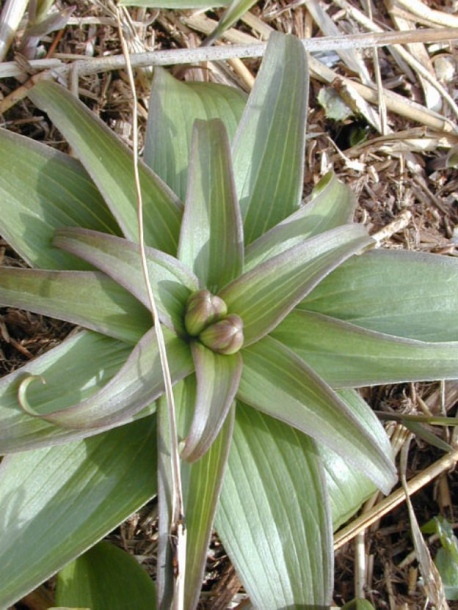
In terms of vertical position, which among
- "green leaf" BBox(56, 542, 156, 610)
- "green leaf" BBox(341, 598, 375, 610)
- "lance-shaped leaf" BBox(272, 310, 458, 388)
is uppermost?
"lance-shaped leaf" BBox(272, 310, 458, 388)

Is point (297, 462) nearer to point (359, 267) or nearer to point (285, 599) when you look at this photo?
point (285, 599)

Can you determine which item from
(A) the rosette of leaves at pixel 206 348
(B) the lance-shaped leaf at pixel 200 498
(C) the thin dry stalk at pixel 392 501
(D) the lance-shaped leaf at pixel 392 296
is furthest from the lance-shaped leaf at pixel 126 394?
(C) the thin dry stalk at pixel 392 501

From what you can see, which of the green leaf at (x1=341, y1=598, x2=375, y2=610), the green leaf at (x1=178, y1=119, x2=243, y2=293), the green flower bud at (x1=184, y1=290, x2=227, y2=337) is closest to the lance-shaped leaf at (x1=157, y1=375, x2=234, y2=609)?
the green flower bud at (x1=184, y1=290, x2=227, y2=337)

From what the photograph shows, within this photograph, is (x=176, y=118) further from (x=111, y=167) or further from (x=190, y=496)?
(x=190, y=496)

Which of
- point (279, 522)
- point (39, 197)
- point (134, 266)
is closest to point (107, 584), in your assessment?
point (279, 522)

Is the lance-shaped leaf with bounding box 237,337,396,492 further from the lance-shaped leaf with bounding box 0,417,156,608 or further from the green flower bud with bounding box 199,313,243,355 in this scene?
the lance-shaped leaf with bounding box 0,417,156,608

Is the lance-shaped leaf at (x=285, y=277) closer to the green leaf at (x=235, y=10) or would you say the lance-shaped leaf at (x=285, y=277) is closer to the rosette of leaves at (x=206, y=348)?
the rosette of leaves at (x=206, y=348)
